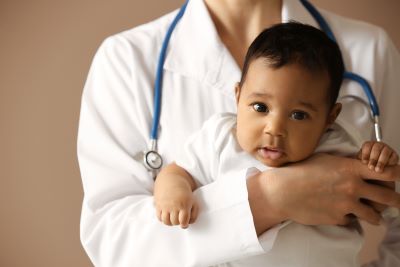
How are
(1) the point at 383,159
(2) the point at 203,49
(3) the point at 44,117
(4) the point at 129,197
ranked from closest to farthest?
(1) the point at 383,159, (4) the point at 129,197, (2) the point at 203,49, (3) the point at 44,117

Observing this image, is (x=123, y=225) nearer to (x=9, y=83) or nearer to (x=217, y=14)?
(x=217, y=14)

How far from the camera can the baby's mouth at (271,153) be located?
2.93 ft

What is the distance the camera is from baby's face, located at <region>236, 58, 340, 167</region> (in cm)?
87

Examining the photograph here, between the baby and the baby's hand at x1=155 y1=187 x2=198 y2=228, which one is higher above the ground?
the baby

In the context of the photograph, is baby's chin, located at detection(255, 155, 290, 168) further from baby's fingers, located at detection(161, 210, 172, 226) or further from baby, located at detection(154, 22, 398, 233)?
baby's fingers, located at detection(161, 210, 172, 226)

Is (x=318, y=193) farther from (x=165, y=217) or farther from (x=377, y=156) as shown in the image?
(x=165, y=217)

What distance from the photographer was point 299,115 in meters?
0.89

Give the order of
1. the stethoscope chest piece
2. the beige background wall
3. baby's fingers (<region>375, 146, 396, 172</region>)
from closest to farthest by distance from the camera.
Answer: baby's fingers (<region>375, 146, 396, 172</region>), the stethoscope chest piece, the beige background wall

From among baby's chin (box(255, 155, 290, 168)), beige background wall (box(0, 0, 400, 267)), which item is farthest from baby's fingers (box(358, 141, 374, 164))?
beige background wall (box(0, 0, 400, 267))

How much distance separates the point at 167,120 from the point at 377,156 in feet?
1.27

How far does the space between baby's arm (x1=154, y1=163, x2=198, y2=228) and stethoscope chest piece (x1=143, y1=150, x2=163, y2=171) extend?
0.09 meters

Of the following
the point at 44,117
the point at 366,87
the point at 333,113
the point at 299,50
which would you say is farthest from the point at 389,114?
the point at 44,117

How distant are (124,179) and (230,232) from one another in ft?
0.79

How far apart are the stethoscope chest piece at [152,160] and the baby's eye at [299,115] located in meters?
0.27
